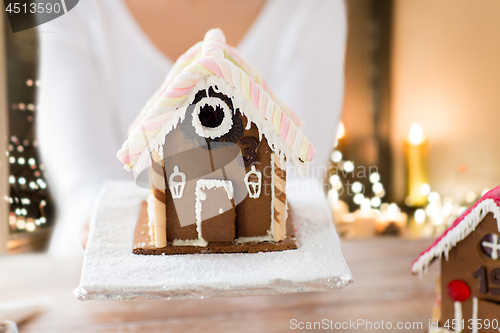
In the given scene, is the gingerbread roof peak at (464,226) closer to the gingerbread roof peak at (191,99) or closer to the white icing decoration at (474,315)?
the white icing decoration at (474,315)

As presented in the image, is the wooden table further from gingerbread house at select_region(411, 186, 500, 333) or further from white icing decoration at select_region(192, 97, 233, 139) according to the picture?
white icing decoration at select_region(192, 97, 233, 139)

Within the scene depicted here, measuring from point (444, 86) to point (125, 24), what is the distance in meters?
1.08

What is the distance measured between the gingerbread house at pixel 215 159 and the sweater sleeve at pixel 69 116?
1.54ft

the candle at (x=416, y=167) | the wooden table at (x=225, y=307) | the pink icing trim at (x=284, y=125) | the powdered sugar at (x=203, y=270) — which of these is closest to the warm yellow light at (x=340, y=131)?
the candle at (x=416, y=167)

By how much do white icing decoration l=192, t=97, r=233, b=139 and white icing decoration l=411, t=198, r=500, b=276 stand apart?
402 millimetres

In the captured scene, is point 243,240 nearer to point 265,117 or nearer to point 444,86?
point 265,117

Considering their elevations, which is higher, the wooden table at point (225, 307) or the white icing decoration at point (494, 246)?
the white icing decoration at point (494, 246)

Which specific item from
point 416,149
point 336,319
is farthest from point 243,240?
point 416,149

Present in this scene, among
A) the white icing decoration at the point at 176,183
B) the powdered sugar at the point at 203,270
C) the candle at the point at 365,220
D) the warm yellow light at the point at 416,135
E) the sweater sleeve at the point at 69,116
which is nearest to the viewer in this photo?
the powdered sugar at the point at 203,270

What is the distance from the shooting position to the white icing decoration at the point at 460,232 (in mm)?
→ 578

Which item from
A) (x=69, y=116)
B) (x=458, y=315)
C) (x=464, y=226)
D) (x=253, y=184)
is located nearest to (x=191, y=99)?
(x=253, y=184)

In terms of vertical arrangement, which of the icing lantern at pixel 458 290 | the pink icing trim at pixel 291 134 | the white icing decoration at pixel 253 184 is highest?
the pink icing trim at pixel 291 134

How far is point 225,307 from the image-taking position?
2.87 feet

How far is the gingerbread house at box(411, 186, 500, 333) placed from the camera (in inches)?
23.6
